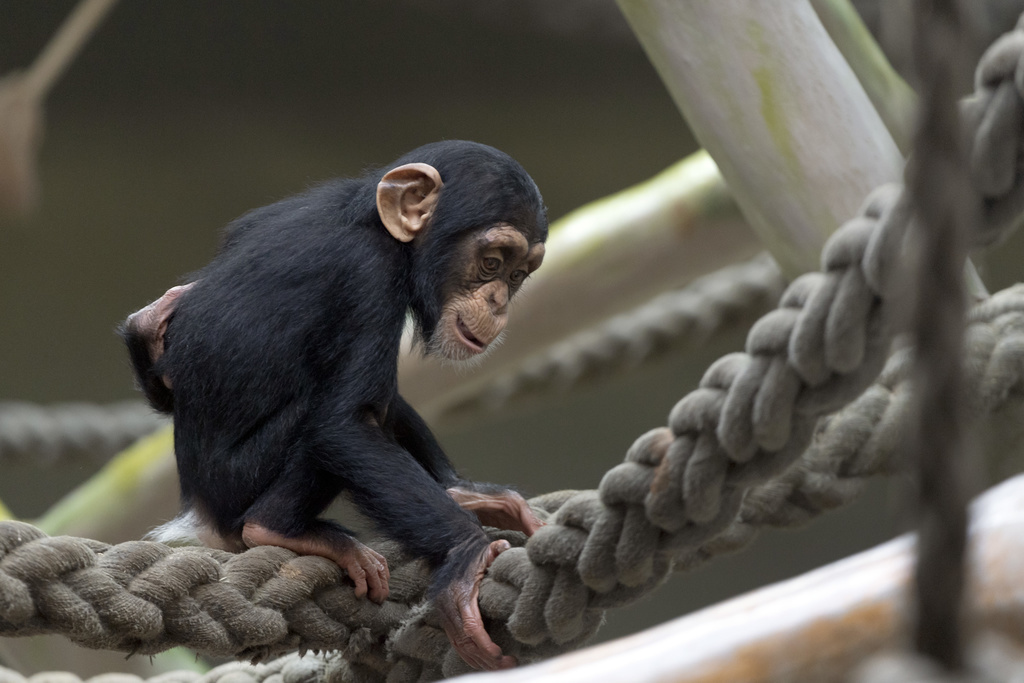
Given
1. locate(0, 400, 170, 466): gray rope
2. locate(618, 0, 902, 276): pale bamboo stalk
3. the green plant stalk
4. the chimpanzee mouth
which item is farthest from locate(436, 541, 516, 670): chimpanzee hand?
locate(0, 400, 170, 466): gray rope

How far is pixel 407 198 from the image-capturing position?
5.75ft

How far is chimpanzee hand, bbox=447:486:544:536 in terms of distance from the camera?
1.55 metres

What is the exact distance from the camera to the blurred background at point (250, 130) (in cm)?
513

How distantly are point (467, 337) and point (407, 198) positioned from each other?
0.27 m

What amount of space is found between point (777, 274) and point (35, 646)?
229 centimetres

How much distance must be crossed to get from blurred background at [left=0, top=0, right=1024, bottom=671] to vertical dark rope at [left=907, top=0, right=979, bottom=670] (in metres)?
4.80

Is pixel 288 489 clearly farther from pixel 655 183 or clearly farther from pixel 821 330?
pixel 655 183

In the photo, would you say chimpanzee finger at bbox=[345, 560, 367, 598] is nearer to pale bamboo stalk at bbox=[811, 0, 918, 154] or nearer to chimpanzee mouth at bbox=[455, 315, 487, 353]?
chimpanzee mouth at bbox=[455, 315, 487, 353]

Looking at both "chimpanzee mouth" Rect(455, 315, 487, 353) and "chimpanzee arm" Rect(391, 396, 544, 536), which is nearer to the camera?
"chimpanzee arm" Rect(391, 396, 544, 536)

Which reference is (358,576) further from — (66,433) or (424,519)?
(66,433)

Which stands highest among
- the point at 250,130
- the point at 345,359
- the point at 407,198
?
the point at 250,130

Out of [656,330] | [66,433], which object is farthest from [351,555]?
[66,433]

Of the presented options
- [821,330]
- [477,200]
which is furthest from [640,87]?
[821,330]

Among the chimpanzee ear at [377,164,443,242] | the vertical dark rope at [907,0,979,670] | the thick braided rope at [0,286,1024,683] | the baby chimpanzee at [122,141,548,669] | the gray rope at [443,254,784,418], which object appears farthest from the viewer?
the gray rope at [443,254,784,418]
